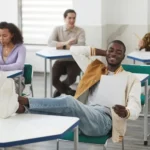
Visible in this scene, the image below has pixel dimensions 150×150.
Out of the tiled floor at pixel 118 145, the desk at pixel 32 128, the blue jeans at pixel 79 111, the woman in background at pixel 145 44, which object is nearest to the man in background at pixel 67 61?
the woman in background at pixel 145 44

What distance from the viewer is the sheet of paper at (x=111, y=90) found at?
3111mm

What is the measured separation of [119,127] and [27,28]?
17.6 feet

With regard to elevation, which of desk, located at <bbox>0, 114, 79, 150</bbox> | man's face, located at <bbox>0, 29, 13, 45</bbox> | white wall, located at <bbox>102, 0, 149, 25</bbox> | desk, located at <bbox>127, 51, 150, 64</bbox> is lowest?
desk, located at <bbox>0, 114, 79, 150</bbox>

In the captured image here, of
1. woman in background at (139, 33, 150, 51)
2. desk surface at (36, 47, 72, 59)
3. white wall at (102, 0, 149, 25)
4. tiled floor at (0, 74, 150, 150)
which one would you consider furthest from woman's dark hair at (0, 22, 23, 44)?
white wall at (102, 0, 149, 25)

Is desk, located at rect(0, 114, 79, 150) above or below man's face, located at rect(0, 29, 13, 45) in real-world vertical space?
below

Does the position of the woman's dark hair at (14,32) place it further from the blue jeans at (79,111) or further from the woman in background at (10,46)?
the blue jeans at (79,111)

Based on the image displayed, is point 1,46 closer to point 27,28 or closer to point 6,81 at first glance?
point 6,81

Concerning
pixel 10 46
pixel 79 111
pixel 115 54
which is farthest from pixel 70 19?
pixel 79 111

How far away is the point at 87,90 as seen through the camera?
3273 millimetres

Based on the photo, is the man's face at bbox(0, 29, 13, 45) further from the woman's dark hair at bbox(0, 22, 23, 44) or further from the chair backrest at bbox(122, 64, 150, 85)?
the chair backrest at bbox(122, 64, 150, 85)

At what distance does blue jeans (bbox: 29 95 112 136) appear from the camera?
2.59 metres

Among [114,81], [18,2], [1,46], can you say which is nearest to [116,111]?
[114,81]

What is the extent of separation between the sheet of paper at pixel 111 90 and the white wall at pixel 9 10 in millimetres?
4960

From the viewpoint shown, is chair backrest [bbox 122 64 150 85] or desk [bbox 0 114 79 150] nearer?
desk [bbox 0 114 79 150]
